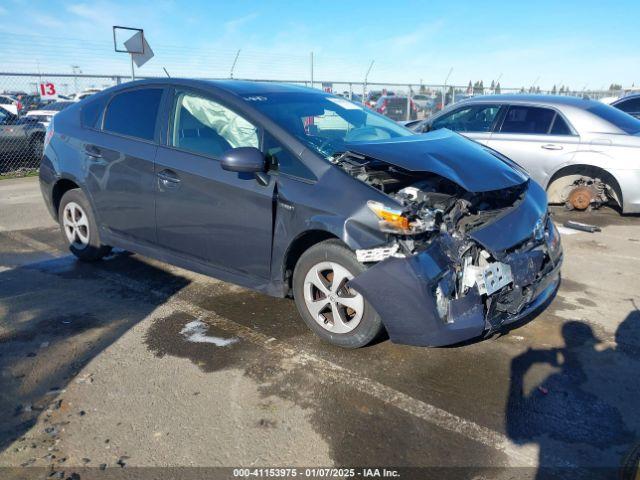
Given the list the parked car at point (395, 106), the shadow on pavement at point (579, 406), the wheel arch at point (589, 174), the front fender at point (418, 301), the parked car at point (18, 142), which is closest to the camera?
the shadow on pavement at point (579, 406)

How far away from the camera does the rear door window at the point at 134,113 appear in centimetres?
423

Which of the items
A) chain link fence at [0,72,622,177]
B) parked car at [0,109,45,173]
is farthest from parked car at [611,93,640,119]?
parked car at [0,109,45,173]

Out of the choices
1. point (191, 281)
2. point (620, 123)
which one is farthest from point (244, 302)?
point (620, 123)

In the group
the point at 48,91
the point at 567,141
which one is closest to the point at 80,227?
the point at 567,141

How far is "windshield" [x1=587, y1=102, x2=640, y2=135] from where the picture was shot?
6.55 meters

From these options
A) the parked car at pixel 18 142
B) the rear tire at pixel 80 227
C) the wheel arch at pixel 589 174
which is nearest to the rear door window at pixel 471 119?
the wheel arch at pixel 589 174

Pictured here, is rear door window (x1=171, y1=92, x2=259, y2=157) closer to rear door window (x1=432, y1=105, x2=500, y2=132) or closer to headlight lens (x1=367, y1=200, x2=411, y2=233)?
headlight lens (x1=367, y1=200, x2=411, y2=233)

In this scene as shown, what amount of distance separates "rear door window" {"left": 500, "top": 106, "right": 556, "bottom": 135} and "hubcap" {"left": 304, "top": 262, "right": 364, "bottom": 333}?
4.93m

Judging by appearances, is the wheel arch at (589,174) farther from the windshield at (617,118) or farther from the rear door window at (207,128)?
the rear door window at (207,128)

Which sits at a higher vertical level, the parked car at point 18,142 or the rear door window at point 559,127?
the rear door window at point 559,127

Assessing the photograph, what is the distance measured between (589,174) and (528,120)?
1.09m

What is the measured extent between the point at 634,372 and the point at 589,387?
15.4 inches

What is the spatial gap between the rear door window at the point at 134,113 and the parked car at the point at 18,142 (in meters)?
8.54

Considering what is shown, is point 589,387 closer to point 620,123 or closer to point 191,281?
point 191,281
